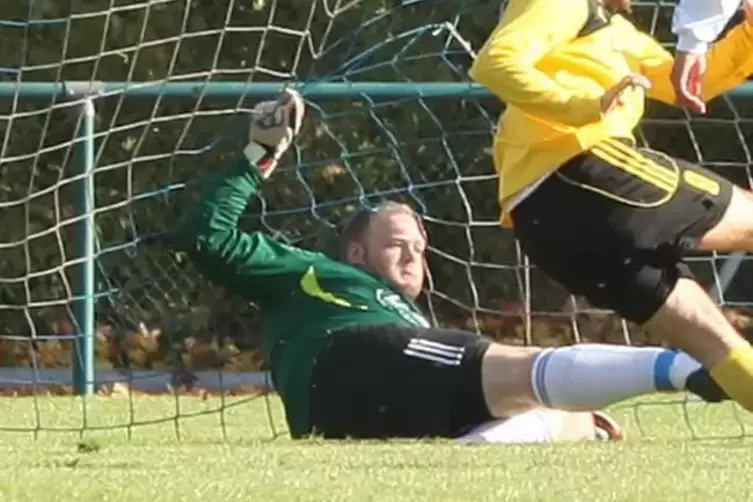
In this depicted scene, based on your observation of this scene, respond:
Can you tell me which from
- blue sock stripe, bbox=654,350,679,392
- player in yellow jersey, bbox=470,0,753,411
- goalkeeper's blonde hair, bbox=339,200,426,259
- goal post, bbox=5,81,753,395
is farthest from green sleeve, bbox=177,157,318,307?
goal post, bbox=5,81,753,395

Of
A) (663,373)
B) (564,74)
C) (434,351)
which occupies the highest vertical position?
(564,74)

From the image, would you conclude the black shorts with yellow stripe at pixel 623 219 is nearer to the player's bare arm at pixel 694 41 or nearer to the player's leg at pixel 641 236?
the player's leg at pixel 641 236

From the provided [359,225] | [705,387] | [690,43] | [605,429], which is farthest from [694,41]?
[359,225]

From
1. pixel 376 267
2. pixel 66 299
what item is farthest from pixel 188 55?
pixel 376 267

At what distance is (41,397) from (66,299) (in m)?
0.46

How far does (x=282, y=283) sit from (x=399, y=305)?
31cm

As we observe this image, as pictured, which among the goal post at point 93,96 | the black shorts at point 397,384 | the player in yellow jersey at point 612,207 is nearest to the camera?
the player in yellow jersey at point 612,207

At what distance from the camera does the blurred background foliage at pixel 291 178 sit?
8258 mm

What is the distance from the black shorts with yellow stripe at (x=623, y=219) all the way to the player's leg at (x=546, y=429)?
539 millimetres

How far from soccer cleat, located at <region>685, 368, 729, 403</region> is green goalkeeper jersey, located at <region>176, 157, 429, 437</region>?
831 millimetres

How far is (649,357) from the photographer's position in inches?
220

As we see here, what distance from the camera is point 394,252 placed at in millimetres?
6258

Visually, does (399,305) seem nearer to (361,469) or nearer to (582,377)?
(582,377)

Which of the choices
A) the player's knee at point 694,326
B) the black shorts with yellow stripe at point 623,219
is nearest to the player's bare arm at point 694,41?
the black shorts with yellow stripe at point 623,219
